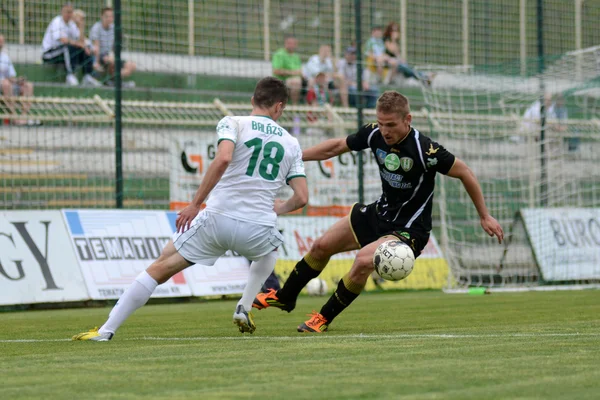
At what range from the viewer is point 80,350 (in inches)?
273

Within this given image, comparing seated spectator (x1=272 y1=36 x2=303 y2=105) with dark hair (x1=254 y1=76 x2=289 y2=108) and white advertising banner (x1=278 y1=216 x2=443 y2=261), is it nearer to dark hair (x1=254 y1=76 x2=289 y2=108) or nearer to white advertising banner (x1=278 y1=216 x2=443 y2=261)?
white advertising banner (x1=278 y1=216 x2=443 y2=261)

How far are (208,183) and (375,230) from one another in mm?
1861

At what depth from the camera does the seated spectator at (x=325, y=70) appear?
18.0 metres

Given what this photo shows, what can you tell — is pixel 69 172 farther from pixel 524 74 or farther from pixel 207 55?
pixel 524 74

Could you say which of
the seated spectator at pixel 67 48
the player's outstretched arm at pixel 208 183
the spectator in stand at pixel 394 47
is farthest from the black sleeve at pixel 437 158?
the spectator in stand at pixel 394 47

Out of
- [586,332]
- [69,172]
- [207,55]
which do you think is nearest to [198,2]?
[207,55]

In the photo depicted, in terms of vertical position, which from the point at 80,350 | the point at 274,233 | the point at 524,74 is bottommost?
the point at 80,350

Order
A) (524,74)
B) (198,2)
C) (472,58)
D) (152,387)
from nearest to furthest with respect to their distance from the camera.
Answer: (152,387), (198,2), (524,74), (472,58)

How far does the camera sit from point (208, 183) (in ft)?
25.0

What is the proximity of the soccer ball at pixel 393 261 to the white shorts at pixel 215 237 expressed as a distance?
0.91 m

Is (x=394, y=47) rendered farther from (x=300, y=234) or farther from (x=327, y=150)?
(x=327, y=150)

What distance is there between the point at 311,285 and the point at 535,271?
13.5 ft

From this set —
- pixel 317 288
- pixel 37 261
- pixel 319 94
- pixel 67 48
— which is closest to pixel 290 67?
pixel 319 94

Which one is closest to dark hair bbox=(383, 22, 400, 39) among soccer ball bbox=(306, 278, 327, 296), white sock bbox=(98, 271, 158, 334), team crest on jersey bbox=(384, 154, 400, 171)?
soccer ball bbox=(306, 278, 327, 296)
